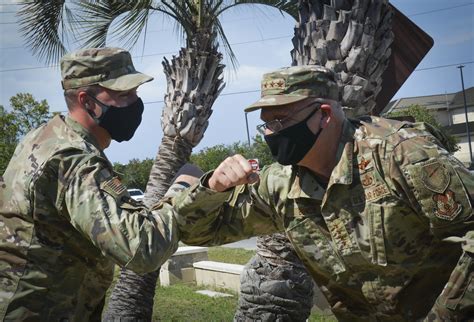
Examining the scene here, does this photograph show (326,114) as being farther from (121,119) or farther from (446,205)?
(121,119)

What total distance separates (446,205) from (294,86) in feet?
3.13

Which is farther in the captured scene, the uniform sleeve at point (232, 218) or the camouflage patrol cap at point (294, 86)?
the uniform sleeve at point (232, 218)

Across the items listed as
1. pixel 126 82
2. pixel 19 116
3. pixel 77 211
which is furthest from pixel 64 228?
pixel 19 116

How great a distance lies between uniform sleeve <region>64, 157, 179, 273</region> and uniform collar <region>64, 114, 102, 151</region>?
0.31 metres

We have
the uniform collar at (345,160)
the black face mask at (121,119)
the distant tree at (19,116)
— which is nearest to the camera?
the uniform collar at (345,160)

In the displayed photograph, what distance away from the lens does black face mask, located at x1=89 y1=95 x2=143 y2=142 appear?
11.2ft

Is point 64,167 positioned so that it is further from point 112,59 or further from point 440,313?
point 440,313

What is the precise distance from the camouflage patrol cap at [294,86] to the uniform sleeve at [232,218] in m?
0.53

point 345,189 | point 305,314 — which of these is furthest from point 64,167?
point 305,314

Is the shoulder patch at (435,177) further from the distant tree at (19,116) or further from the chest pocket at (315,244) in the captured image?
the distant tree at (19,116)

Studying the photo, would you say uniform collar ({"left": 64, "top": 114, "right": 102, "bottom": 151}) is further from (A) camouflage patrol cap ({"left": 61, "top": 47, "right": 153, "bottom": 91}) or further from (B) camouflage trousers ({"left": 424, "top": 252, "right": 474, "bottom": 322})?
(B) camouflage trousers ({"left": 424, "top": 252, "right": 474, "bottom": 322})

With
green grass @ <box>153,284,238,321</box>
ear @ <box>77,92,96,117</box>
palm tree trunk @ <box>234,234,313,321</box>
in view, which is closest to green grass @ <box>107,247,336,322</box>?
green grass @ <box>153,284,238,321</box>

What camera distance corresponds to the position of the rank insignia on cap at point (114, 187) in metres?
3.00

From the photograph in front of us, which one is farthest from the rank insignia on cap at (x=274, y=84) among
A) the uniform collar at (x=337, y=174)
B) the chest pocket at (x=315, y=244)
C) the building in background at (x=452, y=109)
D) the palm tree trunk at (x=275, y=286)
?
the building in background at (x=452, y=109)
